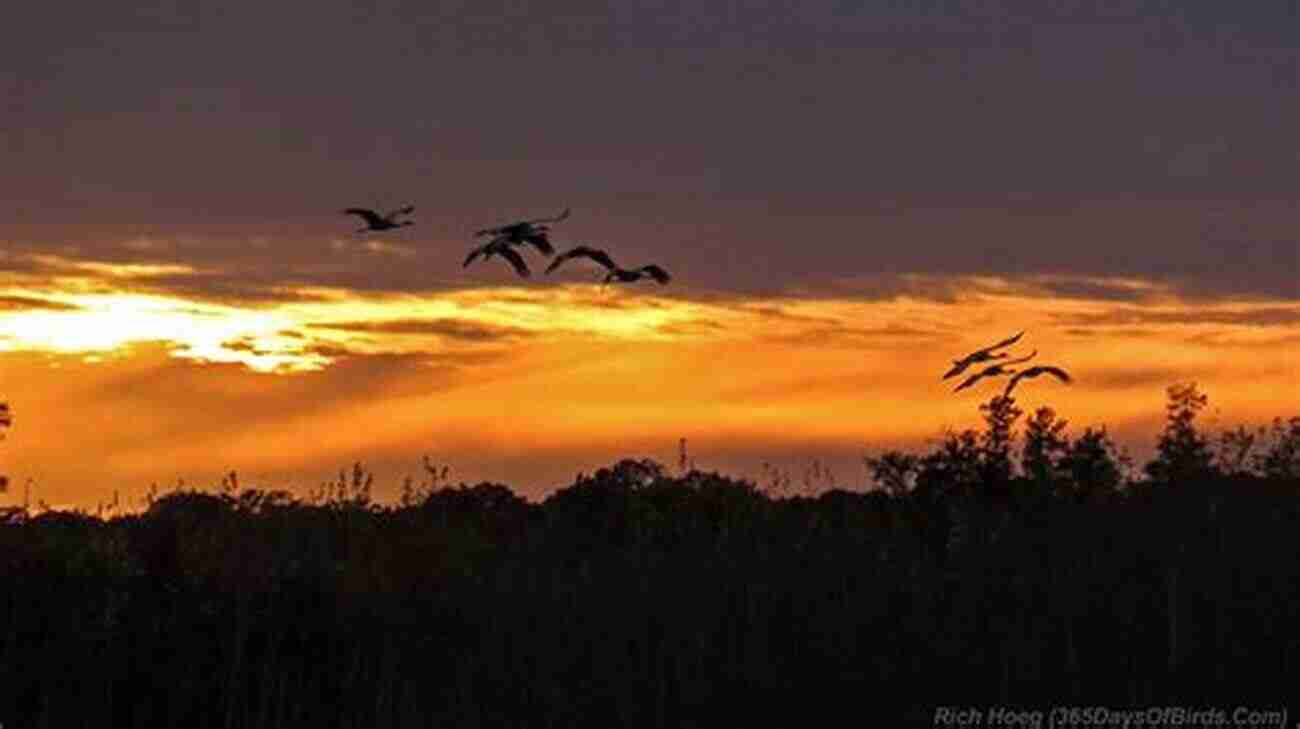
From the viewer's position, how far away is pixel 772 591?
1950cm

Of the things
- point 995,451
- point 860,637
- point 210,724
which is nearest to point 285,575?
point 210,724

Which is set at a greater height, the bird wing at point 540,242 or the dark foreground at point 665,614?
the bird wing at point 540,242

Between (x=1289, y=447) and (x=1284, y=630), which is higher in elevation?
(x=1289, y=447)

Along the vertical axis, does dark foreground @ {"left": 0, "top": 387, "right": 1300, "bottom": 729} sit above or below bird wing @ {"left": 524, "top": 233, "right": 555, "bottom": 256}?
below

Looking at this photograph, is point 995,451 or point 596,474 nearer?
point 995,451

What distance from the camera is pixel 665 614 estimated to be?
19578mm

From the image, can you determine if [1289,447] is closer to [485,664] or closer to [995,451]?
[995,451]

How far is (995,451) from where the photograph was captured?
79.8 feet

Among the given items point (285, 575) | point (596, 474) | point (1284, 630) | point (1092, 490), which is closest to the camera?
point (1284, 630)

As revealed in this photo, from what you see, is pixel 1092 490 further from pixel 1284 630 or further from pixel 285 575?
pixel 285 575

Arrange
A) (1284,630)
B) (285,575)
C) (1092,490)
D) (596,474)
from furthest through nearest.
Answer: (596,474) → (1092,490) → (285,575) → (1284,630)

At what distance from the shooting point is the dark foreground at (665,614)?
60.6ft

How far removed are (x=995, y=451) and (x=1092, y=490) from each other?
1214mm

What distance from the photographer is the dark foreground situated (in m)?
18.5
